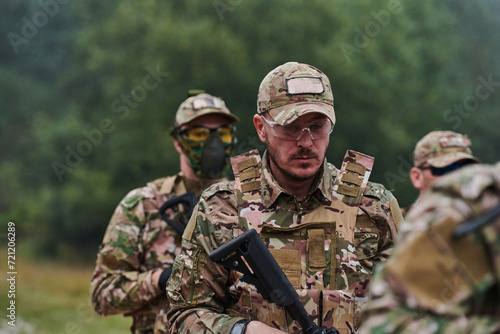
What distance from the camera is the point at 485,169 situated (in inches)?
72.9

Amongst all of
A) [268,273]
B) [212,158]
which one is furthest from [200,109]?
[268,273]

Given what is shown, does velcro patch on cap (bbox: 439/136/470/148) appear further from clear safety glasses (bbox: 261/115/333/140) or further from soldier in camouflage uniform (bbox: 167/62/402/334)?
clear safety glasses (bbox: 261/115/333/140)

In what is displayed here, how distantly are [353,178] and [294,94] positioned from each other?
0.51 m

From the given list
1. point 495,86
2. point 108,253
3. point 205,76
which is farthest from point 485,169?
point 495,86

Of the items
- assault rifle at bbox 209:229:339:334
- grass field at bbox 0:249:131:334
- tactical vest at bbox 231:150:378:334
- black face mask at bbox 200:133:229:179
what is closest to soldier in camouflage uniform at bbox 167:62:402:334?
tactical vest at bbox 231:150:378:334

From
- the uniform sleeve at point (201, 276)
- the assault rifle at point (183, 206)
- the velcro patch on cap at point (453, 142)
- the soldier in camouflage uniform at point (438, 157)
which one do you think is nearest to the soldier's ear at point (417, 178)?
the soldier in camouflage uniform at point (438, 157)

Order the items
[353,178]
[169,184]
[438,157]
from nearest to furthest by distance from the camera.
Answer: [353,178] → [438,157] → [169,184]

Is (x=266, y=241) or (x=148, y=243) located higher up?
(x=148, y=243)

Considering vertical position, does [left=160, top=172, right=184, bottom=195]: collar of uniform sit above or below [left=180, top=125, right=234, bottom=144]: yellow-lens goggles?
below

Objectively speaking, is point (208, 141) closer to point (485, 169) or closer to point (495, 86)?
point (485, 169)

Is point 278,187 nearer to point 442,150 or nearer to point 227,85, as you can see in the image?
point 442,150

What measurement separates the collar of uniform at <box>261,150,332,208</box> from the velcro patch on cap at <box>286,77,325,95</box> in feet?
1.22

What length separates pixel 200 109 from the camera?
19.8ft

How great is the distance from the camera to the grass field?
1430cm
